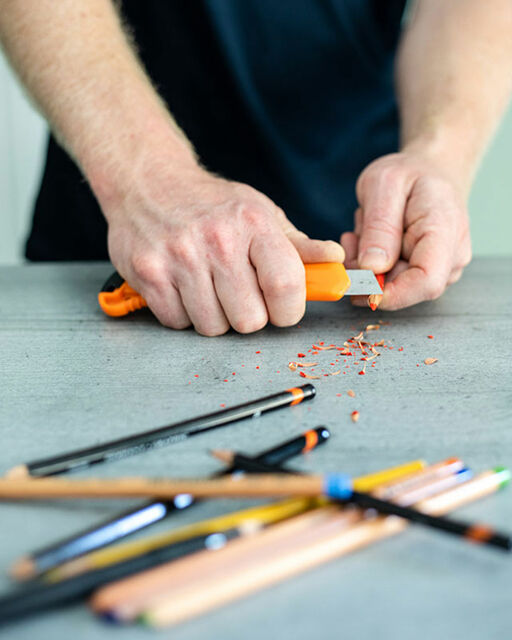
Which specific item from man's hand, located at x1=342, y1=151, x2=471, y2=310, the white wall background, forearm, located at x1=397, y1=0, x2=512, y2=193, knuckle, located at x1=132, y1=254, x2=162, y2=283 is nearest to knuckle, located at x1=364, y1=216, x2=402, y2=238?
man's hand, located at x1=342, y1=151, x2=471, y2=310

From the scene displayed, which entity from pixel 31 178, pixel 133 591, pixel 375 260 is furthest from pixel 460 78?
pixel 31 178

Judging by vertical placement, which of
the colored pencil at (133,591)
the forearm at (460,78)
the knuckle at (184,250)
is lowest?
the knuckle at (184,250)

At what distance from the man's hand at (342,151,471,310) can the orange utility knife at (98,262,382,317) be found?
4 cm

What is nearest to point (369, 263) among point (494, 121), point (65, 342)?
point (65, 342)

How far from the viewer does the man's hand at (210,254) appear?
77cm

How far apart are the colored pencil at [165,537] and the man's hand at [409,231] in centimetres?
44

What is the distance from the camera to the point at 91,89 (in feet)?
2.96

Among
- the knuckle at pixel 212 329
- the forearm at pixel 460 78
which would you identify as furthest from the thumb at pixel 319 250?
the forearm at pixel 460 78

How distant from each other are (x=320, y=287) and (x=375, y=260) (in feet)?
0.41

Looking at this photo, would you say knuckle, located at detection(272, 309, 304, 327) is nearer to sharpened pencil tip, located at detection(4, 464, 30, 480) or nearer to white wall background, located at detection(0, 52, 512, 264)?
sharpened pencil tip, located at detection(4, 464, 30, 480)

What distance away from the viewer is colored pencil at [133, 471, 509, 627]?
1.06ft

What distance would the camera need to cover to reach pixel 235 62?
125 centimetres

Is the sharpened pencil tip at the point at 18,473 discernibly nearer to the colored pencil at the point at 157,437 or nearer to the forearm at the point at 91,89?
the colored pencil at the point at 157,437

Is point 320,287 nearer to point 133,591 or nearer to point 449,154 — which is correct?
point 449,154
